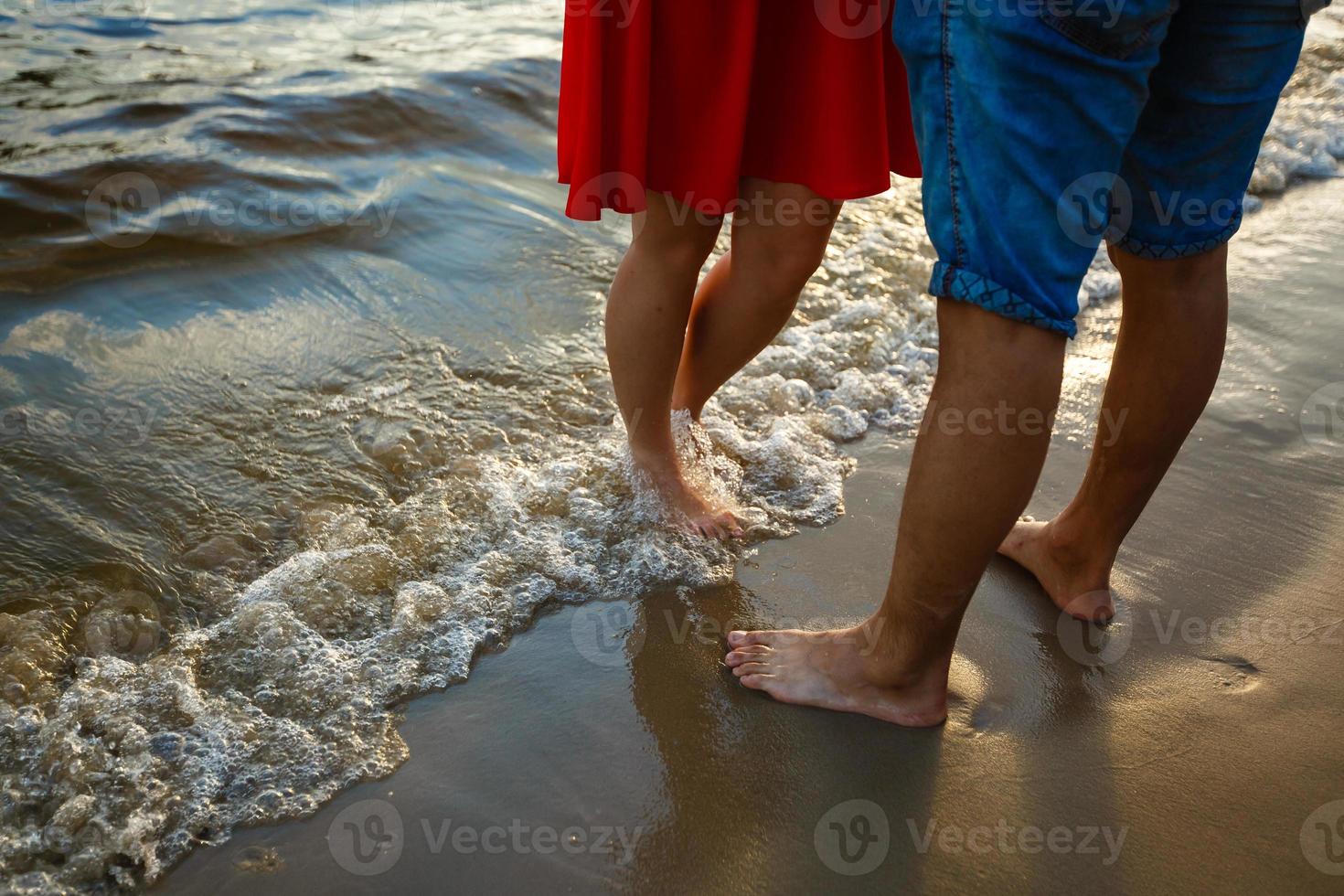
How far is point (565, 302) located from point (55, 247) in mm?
1498

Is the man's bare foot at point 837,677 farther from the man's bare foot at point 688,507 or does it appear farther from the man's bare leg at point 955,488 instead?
the man's bare foot at point 688,507

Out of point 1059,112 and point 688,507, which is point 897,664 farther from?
point 1059,112

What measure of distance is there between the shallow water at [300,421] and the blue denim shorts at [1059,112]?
905mm

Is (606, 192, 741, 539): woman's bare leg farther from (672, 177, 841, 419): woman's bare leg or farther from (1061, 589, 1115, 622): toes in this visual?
(1061, 589, 1115, 622): toes

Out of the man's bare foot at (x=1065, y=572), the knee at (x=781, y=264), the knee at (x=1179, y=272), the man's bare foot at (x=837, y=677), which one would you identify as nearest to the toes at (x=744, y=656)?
the man's bare foot at (x=837, y=677)

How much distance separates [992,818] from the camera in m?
1.37

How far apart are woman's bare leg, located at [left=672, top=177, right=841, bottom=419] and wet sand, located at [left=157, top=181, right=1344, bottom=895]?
385 mm

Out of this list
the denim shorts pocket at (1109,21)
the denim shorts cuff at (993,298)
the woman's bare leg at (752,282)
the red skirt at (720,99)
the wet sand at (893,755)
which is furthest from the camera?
the woman's bare leg at (752,282)

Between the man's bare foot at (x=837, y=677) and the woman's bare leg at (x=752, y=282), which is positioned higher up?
the woman's bare leg at (x=752, y=282)

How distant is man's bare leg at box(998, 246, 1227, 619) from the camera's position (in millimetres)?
1501

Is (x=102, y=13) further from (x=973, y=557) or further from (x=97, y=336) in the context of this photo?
(x=973, y=557)

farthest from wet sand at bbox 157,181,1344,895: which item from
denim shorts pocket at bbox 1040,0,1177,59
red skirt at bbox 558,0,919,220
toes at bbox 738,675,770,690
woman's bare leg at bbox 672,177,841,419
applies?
denim shorts pocket at bbox 1040,0,1177,59

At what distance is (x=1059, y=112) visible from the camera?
1.08 m

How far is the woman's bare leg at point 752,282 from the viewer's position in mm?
1728
